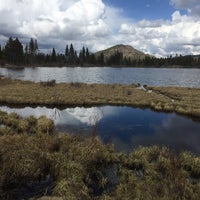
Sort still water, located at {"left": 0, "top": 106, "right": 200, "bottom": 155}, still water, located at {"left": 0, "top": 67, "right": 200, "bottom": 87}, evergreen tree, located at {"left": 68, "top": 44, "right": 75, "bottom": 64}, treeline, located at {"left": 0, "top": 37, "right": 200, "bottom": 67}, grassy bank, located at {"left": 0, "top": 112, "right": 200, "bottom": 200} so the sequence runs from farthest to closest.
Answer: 1. evergreen tree, located at {"left": 68, "top": 44, "right": 75, "bottom": 64}
2. treeline, located at {"left": 0, "top": 37, "right": 200, "bottom": 67}
3. still water, located at {"left": 0, "top": 67, "right": 200, "bottom": 87}
4. still water, located at {"left": 0, "top": 106, "right": 200, "bottom": 155}
5. grassy bank, located at {"left": 0, "top": 112, "right": 200, "bottom": 200}

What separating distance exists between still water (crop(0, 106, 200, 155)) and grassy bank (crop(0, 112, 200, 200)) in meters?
1.81

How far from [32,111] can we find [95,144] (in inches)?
511

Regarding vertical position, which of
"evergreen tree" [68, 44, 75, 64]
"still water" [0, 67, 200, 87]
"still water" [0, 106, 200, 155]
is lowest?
"still water" [0, 106, 200, 155]

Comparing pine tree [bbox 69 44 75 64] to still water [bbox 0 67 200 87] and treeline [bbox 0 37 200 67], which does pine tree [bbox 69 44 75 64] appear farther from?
still water [bbox 0 67 200 87]

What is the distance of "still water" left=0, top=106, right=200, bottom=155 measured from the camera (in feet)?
52.2

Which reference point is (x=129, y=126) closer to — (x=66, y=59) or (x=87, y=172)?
(x=87, y=172)

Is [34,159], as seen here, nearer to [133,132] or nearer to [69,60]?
[133,132]

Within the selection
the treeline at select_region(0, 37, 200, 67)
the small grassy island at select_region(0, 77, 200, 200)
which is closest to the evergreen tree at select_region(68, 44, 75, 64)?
the treeline at select_region(0, 37, 200, 67)

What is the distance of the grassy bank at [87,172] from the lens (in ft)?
27.5

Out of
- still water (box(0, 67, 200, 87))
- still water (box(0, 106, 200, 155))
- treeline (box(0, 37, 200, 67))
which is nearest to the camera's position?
still water (box(0, 106, 200, 155))

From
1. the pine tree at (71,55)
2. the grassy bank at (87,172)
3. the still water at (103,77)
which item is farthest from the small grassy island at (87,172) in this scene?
the pine tree at (71,55)

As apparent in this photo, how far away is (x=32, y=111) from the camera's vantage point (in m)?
23.6

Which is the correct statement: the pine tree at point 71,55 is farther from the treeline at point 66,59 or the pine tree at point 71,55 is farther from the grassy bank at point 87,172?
the grassy bank at point 87,172

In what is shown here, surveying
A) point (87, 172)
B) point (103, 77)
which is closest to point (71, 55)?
point (103, 77)
